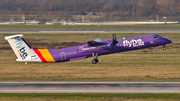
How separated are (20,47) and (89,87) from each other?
15.1 meters

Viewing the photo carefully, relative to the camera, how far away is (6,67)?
53156 millimetres

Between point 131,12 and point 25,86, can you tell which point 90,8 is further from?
point 25,86

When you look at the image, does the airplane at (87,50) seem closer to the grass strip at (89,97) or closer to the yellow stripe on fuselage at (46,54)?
the yellow stripe on fuselage at (46,54)

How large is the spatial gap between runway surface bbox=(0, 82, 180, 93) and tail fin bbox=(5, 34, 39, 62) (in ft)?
22.5

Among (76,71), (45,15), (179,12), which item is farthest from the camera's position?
(45,15)

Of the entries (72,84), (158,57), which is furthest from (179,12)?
(72,84)

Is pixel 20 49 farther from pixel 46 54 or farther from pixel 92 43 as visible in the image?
pixel 92 43

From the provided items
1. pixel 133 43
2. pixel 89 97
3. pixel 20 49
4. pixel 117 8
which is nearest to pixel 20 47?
pixel 20 49

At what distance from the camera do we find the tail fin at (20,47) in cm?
4259

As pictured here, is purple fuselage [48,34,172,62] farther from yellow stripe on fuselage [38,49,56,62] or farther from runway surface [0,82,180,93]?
runway surface [0,82,180,93]

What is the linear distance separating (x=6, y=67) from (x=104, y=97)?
1136 inches

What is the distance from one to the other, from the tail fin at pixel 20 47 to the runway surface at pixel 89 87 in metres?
6.87

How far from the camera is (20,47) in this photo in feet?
144

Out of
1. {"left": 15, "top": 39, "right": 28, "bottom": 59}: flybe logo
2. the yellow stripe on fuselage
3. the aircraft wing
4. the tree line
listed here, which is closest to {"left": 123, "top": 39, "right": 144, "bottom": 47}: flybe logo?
the aircraft wing
